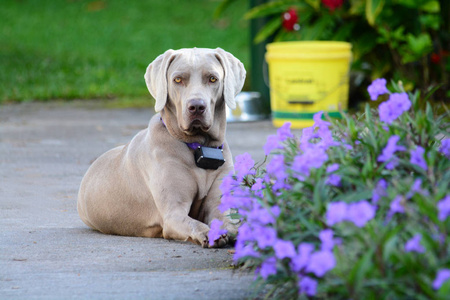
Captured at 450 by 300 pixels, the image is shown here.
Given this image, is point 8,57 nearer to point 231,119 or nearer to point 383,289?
point 231,119

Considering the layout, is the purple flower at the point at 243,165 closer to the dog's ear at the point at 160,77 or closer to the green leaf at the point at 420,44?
the dog's ear at the point at 160,77

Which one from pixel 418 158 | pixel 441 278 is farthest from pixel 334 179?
pixel 441 278

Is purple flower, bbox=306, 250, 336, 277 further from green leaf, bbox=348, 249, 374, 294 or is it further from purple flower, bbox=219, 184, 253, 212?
purple flower, bbox=219, 184, 253, 212

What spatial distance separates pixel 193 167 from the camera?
165 inches

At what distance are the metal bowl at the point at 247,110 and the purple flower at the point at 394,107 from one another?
6425mm

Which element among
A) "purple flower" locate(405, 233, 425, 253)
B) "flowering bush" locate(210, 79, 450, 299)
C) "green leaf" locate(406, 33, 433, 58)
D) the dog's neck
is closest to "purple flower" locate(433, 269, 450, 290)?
"flowering bush" locate(210, 79, 450, 299)

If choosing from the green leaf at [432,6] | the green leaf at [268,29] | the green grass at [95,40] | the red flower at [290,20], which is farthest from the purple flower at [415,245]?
the green grass at [95,40]

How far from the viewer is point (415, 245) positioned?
208 cm

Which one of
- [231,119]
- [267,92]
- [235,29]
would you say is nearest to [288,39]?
[267,92]

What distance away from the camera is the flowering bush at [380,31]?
863 centimetres

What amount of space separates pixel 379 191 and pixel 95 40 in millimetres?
14172

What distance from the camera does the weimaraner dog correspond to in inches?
160

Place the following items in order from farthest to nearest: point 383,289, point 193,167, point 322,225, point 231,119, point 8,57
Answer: point 8,57, point 231,119, point 193,167, point 322,225, point 383,289

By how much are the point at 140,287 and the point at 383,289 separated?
114 centimetres
